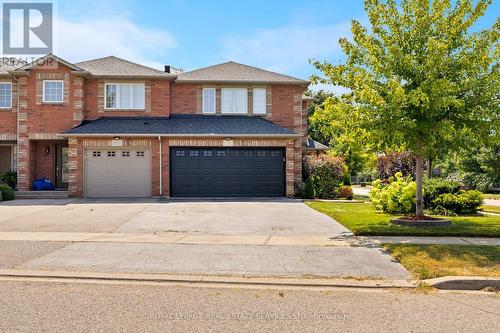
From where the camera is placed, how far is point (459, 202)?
51.5 feet

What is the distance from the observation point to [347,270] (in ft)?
24.9

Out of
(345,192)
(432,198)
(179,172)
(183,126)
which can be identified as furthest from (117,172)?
(432,198)

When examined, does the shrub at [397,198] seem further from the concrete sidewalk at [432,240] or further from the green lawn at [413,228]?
the concrete sidewalk at [432,240]

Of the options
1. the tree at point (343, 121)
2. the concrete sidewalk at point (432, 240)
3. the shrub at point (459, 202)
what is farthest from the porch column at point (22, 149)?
the shrub at point (459, 202)

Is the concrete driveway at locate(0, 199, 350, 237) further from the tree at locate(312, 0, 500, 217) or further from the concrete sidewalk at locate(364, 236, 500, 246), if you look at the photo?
the tree at locate(312, 0, 500, 217)

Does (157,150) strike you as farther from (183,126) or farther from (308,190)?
(308,190)

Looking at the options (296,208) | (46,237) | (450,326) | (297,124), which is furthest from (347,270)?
(297,124)

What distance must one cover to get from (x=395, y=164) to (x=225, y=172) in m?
22.1

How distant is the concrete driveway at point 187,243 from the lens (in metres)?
7.70

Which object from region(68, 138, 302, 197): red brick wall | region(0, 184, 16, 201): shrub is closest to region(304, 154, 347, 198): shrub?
region(68, 138, 302, 197): red brick wall

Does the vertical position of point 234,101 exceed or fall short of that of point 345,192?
it exceeds it

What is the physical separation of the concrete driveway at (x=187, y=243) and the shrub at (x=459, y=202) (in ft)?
14.9

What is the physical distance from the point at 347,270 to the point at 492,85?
23.0ft

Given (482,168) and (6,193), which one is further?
(482,168)
